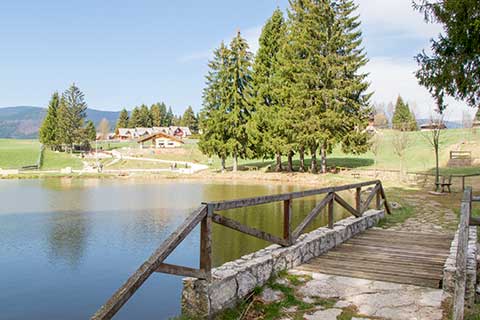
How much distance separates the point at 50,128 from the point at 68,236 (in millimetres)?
57699

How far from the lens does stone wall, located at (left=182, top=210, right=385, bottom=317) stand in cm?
399

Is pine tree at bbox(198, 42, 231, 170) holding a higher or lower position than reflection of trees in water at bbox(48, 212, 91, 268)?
higher

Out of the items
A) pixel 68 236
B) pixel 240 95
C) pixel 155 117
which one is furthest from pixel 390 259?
pixel 155 117

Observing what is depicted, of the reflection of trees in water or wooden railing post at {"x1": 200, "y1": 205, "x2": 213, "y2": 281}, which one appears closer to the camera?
wooden railing post at {"x1": 200, "y1": 205, "x2": 213, "y2": 281}

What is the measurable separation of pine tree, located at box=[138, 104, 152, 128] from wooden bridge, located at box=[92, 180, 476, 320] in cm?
8933

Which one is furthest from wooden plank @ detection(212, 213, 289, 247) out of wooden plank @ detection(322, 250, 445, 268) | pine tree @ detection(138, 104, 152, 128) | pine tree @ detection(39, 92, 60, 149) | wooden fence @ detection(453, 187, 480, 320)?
pine tree @ detection(138, 104, 152, 128)

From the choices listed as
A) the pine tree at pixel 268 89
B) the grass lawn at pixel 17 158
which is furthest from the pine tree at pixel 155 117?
the pine tree at pixel 268 89

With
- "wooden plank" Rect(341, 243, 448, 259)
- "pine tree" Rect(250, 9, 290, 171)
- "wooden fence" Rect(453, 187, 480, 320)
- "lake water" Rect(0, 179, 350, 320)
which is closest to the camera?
"wooden fence" Rect(453, 187, 480, 320)

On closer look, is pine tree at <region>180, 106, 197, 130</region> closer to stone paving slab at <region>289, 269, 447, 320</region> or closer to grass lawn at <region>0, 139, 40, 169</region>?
grass lawn at <region>0, 139, 40, 169</region>

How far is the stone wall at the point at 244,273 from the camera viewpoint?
3.99m

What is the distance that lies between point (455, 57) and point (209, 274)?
1014 cm

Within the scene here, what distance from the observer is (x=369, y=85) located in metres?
28.1

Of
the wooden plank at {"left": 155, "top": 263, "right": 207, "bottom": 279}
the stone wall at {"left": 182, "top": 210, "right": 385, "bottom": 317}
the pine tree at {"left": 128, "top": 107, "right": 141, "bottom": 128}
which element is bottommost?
the stone wall at {"left": 182, "top": 210, "right": 385, "bottom": 317}

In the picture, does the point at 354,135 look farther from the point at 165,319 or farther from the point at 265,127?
the point at 165,319
